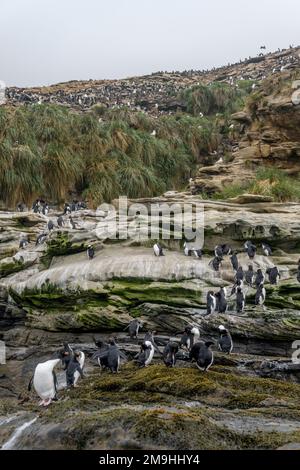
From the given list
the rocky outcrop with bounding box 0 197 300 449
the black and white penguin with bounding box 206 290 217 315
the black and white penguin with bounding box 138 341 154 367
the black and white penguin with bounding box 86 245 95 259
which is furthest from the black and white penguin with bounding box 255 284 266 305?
the black and white penguin with bounding box 86 245 95 259

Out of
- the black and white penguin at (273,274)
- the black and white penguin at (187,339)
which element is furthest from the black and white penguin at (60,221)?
the black and white penguin at (187,339)

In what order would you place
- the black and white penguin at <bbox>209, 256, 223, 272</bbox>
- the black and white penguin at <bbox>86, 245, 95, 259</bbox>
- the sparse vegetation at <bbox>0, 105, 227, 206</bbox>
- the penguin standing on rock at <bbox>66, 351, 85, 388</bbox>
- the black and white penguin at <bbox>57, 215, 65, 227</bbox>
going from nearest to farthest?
the penguin standing on rock at <bbox>66, 351, 85, 388</bbox> → the black and white penguin at <bbox>209, 256, 223, 272</bbox> → the black and white penguin at <bbox>86, 245, 95, 259</bbox> → the black and white penguin at <bbox>57, 215, 65, 227</bbox> → the sparse vegetation at <bbox>0, 105, 227, 206</bbox>

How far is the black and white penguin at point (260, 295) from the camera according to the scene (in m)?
12.5

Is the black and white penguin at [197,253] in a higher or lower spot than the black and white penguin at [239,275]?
higher

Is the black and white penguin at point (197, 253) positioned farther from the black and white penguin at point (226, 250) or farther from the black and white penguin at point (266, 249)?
the black and white penguin at point (266, 249)

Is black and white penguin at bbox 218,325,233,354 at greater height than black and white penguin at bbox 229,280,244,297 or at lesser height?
lesser

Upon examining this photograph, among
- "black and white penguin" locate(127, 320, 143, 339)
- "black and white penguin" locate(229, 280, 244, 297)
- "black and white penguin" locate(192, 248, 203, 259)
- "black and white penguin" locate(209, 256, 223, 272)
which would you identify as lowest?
"black and white penguin" locate(127, 320, 143, 339)

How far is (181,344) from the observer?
11.1 metres

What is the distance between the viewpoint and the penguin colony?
29.5ft

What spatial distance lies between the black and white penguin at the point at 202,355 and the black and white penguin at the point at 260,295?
3474 mm

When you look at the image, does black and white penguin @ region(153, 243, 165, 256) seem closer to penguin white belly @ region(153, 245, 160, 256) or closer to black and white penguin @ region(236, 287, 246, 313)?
penguin white belly @ region(153, 245, 160, 256)

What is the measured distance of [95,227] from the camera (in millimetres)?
16766

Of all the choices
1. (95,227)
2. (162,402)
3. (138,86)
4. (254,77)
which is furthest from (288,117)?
(138,86)

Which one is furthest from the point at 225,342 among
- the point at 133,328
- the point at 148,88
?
the point at 148,88
